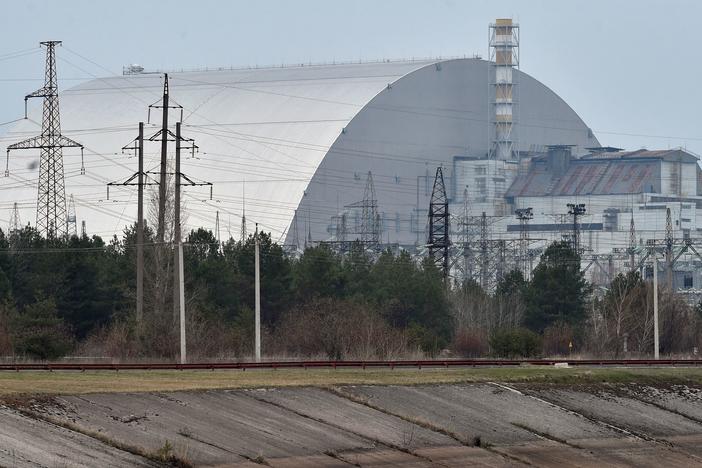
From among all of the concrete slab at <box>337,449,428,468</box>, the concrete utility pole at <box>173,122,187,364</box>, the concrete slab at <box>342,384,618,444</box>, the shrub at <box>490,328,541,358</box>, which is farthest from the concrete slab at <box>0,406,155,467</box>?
the shrub at <box>490,328,541,358</box>

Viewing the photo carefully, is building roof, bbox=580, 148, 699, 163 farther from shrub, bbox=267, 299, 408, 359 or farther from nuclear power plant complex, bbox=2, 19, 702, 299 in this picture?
shrub, bbox=267, 299, 408, 359

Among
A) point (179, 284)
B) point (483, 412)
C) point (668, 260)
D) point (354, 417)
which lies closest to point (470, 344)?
point (179, 284)

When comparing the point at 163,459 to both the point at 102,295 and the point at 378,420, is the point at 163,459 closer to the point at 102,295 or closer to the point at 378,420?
the point at 378,420

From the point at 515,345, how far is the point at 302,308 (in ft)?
35.3

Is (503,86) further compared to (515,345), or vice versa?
(503,86)

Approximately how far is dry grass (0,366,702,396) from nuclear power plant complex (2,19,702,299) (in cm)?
5311

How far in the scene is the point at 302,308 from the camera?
62.0 metres

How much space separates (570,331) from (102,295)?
18375 mm

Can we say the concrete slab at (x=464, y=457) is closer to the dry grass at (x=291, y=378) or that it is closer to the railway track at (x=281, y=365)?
the dry grass at (x=291, y=378)

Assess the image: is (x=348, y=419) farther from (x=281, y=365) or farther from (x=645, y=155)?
(x=645, y=155)

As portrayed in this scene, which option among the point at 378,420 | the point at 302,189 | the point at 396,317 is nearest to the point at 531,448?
the point at 378,420

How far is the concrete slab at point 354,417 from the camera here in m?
30.2

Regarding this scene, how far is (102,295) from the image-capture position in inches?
2375

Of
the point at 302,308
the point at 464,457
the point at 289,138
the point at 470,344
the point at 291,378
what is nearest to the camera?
the point at 464,457
